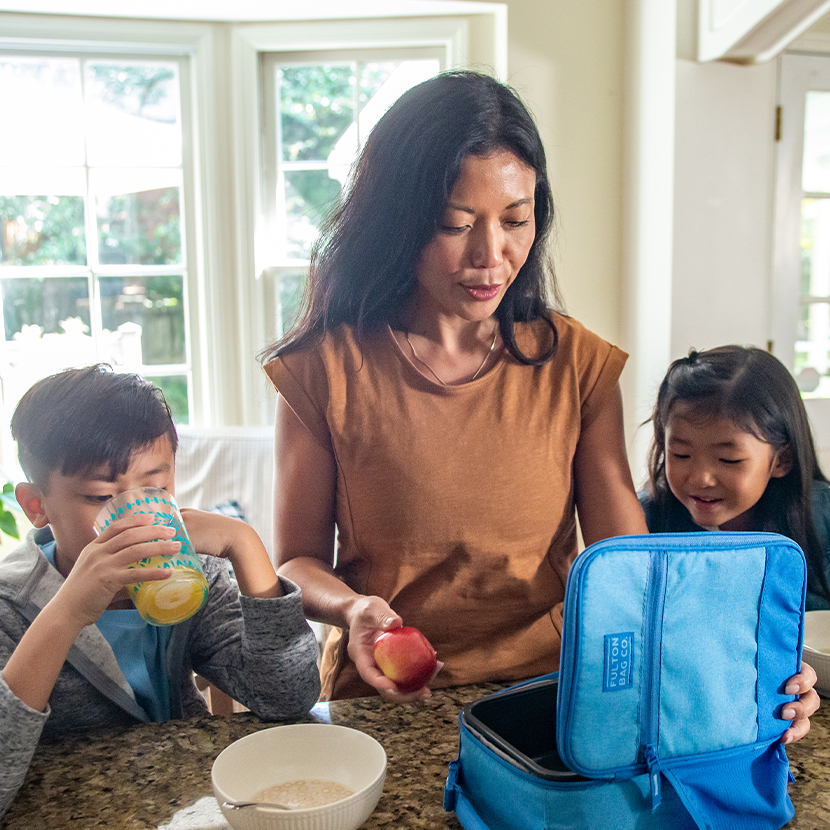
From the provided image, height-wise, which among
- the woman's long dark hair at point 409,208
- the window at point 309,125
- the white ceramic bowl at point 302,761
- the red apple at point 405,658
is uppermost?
the window at point 309,125

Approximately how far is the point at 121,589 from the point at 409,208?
0.57 m

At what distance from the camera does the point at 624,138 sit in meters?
2.62

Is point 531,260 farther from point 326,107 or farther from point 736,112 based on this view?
point 326,107

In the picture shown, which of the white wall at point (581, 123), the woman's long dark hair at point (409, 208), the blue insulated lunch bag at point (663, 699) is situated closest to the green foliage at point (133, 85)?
the white wall at point (581, 123)

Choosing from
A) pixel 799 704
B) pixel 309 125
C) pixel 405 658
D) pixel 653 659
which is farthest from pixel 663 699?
pixel 309 125

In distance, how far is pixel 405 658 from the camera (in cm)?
80

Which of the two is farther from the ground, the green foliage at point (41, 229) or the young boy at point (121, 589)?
the green foliage at point (41, 229)

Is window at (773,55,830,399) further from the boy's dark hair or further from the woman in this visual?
the boy's dark hair

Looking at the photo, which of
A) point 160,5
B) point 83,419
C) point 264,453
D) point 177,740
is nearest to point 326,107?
point 160,5

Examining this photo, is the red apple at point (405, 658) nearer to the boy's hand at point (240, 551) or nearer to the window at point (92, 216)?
the boy's hand at point (240, 551)

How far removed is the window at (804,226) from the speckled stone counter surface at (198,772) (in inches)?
75.6

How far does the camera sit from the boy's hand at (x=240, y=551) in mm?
955

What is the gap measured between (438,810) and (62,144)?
2694mm

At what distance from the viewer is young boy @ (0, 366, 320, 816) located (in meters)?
0.92
